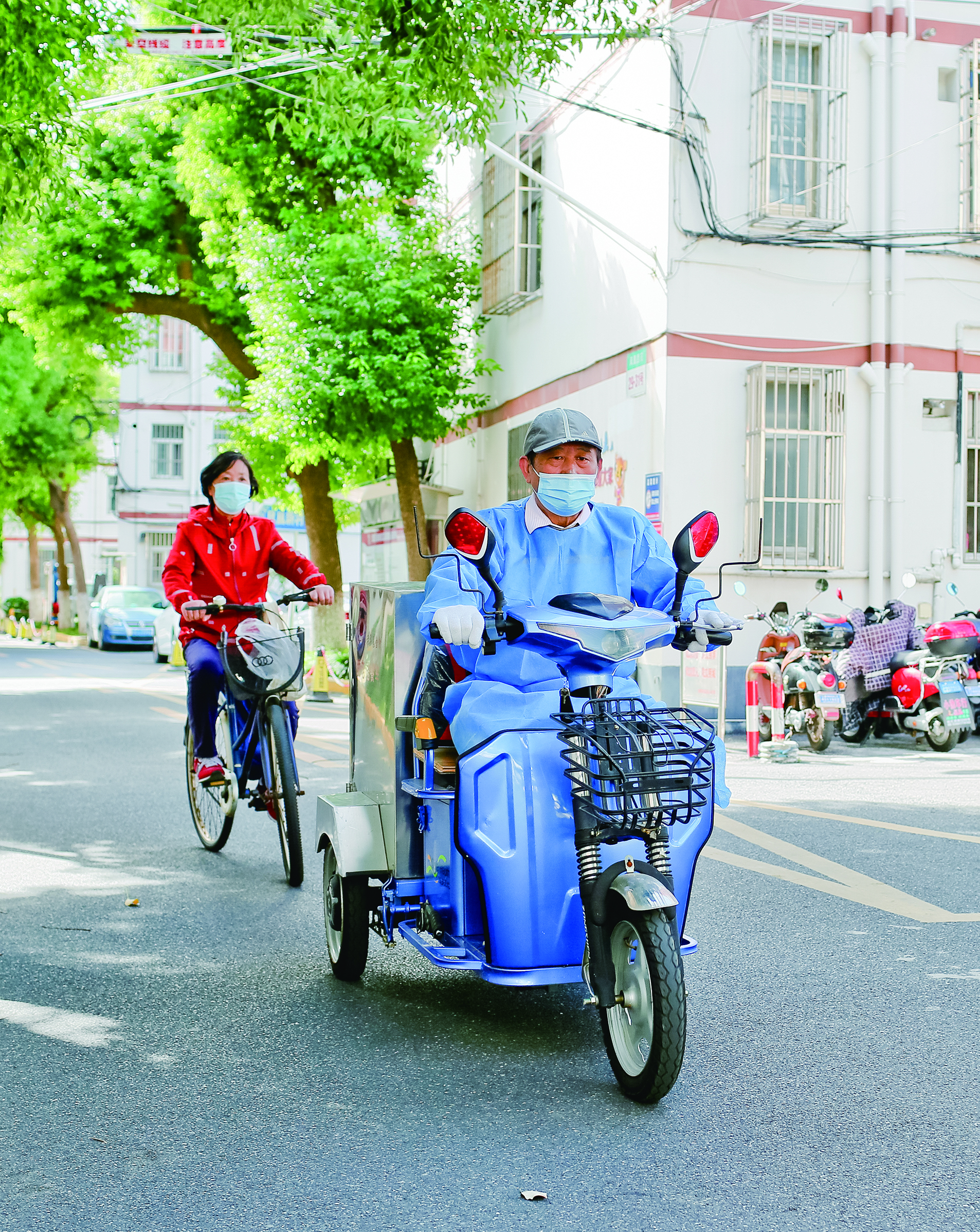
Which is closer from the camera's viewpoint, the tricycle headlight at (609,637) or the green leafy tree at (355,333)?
the tricycle headlight at (609,637)

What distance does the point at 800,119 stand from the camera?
14.8 metres

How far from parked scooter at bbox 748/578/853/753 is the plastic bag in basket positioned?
5.88m

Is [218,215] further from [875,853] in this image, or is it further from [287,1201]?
[287,1201]

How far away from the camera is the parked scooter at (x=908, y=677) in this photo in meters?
11.9

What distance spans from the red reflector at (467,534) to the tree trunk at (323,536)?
17.4 metres

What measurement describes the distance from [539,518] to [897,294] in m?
11.4

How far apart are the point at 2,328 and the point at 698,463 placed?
26.5 meters

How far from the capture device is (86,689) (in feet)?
62.3

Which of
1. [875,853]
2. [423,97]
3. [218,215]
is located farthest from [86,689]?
[875,853]

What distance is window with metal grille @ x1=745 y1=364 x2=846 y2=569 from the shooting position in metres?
14.5

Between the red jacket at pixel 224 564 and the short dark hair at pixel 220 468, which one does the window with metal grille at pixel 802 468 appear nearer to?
the red jacket at pixel 224 564

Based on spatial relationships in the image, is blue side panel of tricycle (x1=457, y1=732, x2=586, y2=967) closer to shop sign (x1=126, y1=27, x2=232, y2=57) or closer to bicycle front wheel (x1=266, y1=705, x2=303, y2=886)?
bicycle front wheel (x1=266, y1=705, x2=303, y2=886)

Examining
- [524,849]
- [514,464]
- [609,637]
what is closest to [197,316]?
[514,464]

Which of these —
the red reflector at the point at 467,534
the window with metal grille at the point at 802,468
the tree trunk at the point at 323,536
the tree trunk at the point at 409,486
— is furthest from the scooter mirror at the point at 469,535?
the tree trunk at the point at 323,536
